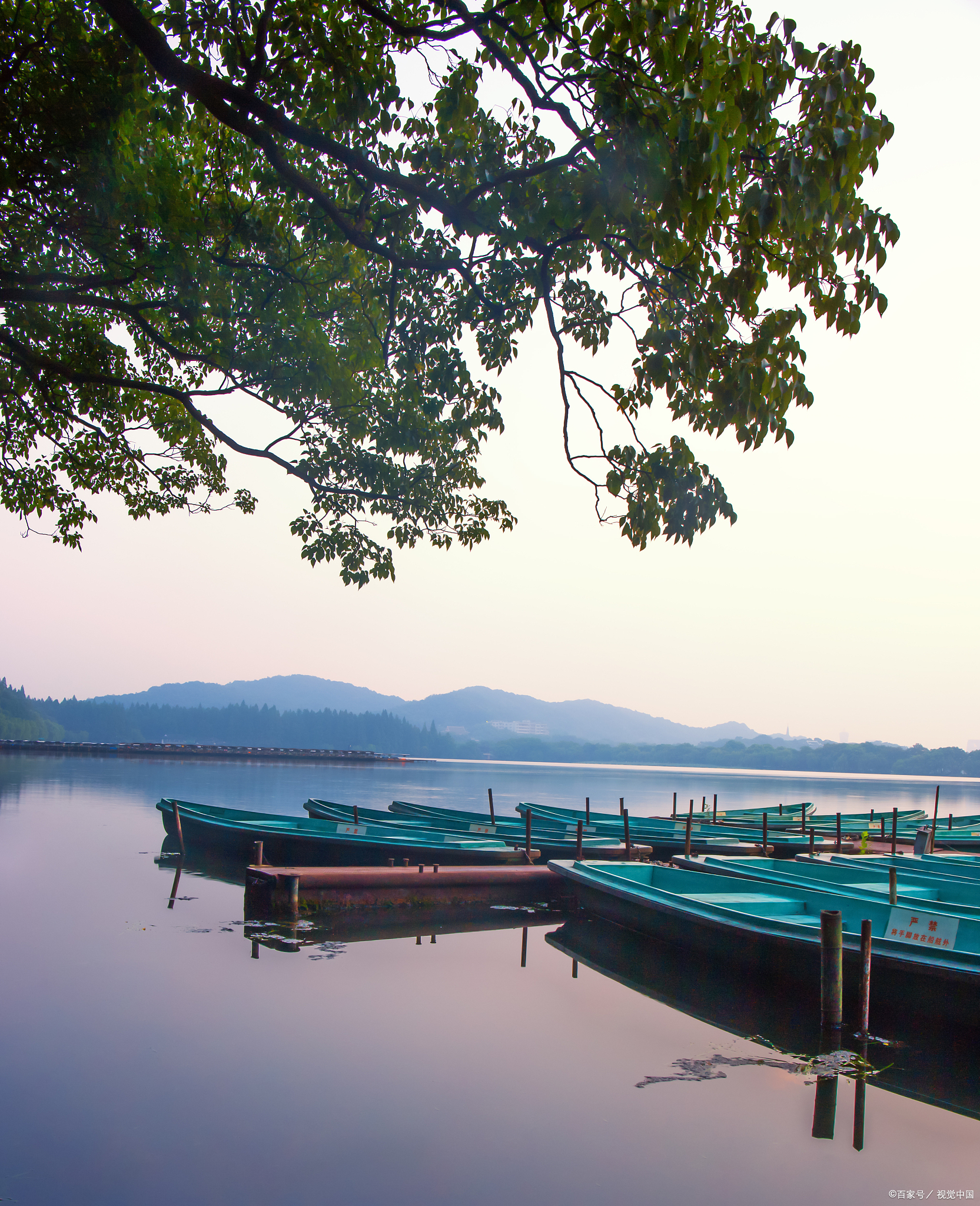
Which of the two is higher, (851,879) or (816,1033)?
(851,879)

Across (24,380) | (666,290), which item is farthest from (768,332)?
(24,380)

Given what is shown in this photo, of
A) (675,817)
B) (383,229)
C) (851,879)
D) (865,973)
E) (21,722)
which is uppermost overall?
(383,229)

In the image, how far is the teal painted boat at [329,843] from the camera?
61.1 feet

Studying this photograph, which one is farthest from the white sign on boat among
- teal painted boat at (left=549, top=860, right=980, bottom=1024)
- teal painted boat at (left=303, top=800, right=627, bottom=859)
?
teal painted boat at (left=303, top=800, right=627, bottom=859)

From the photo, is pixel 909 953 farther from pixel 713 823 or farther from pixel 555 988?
pixel 713 823

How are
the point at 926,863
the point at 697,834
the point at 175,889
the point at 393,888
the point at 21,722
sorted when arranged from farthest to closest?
1. the point at 21,722
2. the point at 697,834
3. the point at 175,889
4. the point at 926,863
5. the point at 393,888

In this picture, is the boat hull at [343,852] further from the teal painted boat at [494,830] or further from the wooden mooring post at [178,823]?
the teal painted boat at [494,830]

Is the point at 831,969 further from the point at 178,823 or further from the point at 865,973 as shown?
the point at 178,823

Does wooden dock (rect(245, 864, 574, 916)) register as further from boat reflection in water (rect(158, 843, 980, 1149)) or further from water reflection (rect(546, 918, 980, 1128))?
water reflection (rect(546, 918, 980, 1128))

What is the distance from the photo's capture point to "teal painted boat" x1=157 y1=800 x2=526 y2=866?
1862cm

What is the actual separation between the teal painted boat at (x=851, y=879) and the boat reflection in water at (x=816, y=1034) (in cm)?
201

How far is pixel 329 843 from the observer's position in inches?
755

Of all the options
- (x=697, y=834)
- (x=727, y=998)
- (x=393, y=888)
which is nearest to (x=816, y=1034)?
(x=727, y=998)

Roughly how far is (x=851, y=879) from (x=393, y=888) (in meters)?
8.68
